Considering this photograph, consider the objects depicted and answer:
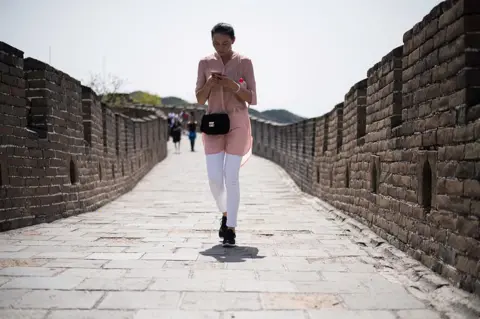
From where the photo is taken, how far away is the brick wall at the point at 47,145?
5320 millimetres

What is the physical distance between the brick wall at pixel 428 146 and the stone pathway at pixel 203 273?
0.23 m

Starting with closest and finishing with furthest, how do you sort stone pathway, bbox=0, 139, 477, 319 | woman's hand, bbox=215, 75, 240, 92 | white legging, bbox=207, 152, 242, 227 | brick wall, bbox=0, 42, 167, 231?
stone pathway, bbox=0, 139, 477, 319, woman's hand, bbox=215, 75, 240, 92, white legging, bbox=207, 152, 242, 227, brick wall, bbox=0, 42, 167, 231

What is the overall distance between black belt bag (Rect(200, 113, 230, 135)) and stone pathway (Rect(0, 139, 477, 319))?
42.0 inches

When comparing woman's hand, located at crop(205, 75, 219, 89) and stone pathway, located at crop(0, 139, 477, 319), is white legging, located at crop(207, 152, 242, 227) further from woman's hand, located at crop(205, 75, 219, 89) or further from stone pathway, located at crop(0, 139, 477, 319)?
woman's hand, located at crop(205, 75, 219, 89)

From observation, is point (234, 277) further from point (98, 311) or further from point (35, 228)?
point (35, 228)

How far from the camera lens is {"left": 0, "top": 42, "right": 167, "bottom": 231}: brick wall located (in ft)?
17.5

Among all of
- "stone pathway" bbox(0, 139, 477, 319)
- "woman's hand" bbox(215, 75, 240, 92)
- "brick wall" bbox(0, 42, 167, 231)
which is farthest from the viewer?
"brick wall" bbox(0, 42, 167, 231)

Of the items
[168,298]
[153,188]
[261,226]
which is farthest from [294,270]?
[153,188]

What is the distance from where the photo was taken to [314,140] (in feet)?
35.3

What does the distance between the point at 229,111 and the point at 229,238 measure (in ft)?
3.86

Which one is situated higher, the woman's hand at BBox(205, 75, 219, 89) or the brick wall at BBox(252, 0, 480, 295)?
the woman's hand at BBox(205, 75, 219, 89)

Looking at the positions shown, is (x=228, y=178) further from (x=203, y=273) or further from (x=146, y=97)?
(x=146, y=97)

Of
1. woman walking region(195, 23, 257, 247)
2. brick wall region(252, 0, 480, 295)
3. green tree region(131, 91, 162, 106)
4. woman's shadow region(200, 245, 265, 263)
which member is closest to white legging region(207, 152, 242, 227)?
woman walking region(195, 23, 257, 247)

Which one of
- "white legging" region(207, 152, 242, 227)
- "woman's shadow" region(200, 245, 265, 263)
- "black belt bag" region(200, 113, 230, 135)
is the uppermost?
"black belt bag" region(200, 113, 230, 135)
